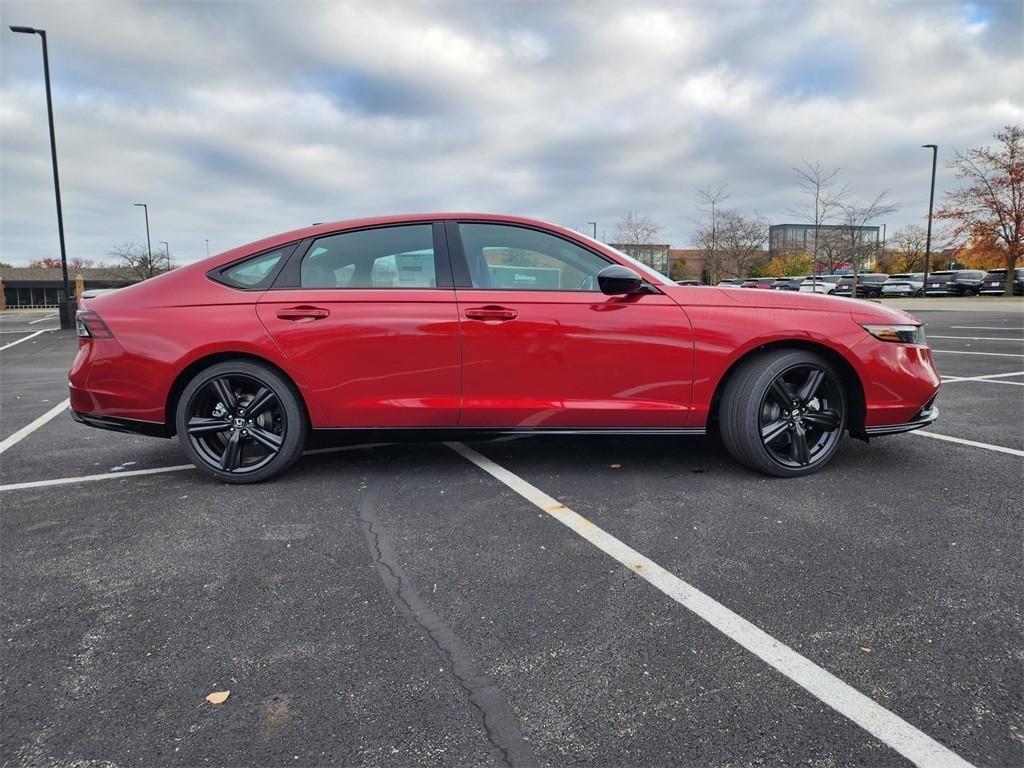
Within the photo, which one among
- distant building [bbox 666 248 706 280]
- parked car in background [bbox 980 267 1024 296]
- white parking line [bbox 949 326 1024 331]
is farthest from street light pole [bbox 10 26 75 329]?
parked car in background [bbox 980 267 1024 296]

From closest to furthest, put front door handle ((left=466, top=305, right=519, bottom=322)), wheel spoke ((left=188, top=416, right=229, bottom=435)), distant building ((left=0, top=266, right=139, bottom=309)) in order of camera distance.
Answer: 1. front door handle ((left=466, top=305, right=519, bottom=322))
2. wheel spoke ((left=188, top=416, right=229, bottom=435))
3. distant building ((left=0, top=266, right=139, bottom=309))

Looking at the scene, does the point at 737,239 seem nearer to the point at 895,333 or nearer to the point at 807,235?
the point at 807,235

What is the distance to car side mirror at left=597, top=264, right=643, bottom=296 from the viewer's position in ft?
11.8

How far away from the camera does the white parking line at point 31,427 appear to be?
501cm

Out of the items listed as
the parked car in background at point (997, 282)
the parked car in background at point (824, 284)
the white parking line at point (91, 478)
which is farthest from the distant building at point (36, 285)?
the parked car in background at point (997, 282)

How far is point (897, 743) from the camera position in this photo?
1.67m

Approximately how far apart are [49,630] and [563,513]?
2167mm

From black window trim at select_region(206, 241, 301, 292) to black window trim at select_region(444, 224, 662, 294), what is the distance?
0.94 m


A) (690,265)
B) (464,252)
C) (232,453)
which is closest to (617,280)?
(464,252)

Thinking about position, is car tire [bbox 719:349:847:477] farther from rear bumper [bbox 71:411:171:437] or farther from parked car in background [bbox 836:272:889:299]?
parked car in background [bbox 836:272:889:299]

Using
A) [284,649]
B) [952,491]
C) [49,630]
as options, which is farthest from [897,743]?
[49,630]

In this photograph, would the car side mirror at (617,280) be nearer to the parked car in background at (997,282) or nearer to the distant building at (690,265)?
the distant building at (690,265)

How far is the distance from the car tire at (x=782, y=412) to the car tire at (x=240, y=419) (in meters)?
2.57

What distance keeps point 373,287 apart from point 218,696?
2417 millimetres
